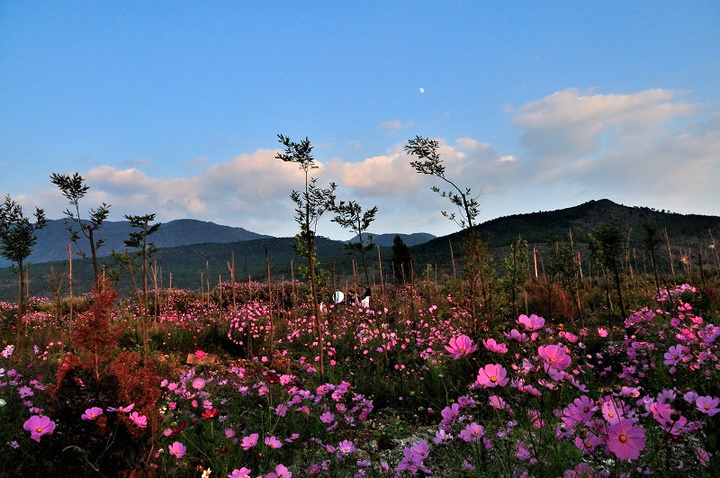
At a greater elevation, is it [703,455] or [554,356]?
[554,356]

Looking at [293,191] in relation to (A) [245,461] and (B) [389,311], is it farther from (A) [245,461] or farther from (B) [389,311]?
(B) [389,311]

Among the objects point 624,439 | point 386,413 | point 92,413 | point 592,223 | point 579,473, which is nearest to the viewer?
point 624,439

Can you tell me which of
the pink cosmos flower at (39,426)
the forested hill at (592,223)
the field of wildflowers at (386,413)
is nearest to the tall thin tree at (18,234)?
the field of wildflowers at (386,413)

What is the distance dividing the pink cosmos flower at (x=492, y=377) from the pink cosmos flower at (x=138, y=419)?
5.95 ft

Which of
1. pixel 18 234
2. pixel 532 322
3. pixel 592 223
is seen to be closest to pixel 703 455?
pixel 532 322

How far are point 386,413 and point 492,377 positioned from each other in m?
3.55

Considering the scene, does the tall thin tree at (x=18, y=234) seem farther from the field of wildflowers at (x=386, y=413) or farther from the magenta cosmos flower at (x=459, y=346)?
the magenta cosmos flower at (x=459, y=346)

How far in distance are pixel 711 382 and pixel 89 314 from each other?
479 centimetres

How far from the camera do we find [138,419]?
2080 mm

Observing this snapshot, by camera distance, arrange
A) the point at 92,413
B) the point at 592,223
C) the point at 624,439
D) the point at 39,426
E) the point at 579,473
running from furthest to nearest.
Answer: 1. the point at 592,223
2. the point at 92,413
3. the point at 39,426
4. the point at 579,473
5. the point at 624,439

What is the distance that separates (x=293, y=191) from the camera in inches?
266

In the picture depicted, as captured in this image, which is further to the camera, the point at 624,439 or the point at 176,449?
the point at 176,449

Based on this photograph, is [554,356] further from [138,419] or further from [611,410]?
[138,419]

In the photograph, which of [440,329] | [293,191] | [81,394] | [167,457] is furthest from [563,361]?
[440,329]
